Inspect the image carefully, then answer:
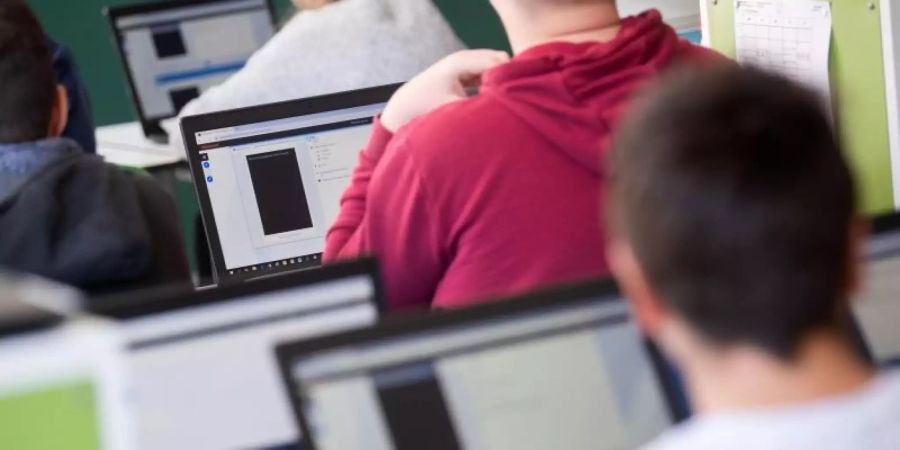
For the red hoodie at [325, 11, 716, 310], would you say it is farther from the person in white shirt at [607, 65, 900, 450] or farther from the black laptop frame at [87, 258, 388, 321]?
the person in white shirt at [607, 65, 900, 450]

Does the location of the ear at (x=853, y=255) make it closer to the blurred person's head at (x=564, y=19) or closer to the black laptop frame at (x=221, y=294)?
the black laptop frame at (x=221, y=294)

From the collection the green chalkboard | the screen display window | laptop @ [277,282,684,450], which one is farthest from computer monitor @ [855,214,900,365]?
the green chalkboard

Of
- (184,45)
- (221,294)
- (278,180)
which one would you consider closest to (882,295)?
(221,294)

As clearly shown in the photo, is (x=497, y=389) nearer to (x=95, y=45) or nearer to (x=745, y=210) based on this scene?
(x=745, y=210)

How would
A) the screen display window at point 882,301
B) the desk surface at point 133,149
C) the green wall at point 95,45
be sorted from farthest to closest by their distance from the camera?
the green wall at point 95,45 < the desk surface at point 133,149 < the screen display window at point 882,301

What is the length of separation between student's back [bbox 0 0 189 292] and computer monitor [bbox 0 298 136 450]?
824mm

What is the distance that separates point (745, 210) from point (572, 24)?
2.16 feet

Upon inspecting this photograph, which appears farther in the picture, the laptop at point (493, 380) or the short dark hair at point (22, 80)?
the short dark hair at point (22, 80)

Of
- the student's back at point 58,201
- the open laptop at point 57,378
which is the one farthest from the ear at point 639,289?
the student's back at point 58,201

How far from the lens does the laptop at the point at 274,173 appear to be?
2.01 m

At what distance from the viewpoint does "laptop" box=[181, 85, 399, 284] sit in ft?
6.58

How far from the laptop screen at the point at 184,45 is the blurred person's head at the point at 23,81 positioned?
1585mm

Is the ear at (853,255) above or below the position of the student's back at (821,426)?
above

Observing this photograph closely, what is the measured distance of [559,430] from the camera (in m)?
1.02
